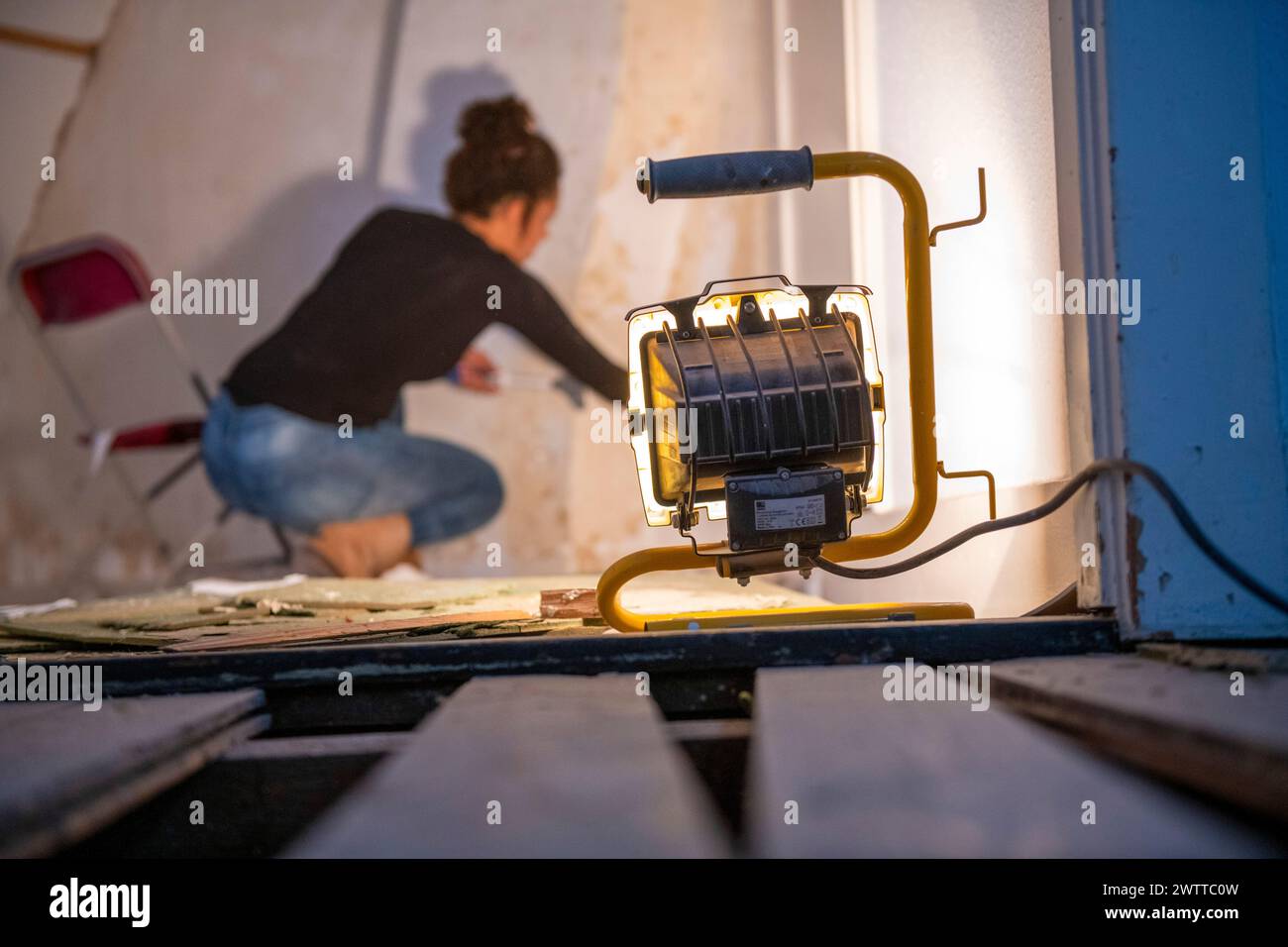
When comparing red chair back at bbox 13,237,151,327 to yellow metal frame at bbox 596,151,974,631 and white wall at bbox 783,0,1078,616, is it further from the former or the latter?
yellow metal frame at bbox 596,151,974,631

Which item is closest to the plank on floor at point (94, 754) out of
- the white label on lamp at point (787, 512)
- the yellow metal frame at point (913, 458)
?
the yellow metal frame at point (913, 458)

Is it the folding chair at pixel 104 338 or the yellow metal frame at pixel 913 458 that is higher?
the folding chair at pixel 104 338

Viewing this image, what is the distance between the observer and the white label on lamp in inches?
38.6

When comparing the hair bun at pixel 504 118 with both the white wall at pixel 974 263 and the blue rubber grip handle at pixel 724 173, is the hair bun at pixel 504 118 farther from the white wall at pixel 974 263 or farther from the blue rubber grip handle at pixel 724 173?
the blue rubber grip handle at pixel 724 173

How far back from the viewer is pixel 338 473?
3.40 metres

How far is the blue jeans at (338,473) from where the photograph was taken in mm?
3391

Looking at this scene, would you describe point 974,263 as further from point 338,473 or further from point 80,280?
point 80,280

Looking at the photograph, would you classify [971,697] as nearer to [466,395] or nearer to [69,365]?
[466,395]

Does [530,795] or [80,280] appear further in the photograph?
[80,280]

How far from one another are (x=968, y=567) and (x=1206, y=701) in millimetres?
957

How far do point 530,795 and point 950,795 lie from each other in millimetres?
237

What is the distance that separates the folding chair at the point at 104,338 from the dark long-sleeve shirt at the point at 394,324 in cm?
27

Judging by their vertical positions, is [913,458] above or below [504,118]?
below

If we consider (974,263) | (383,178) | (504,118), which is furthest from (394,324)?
(974,263)
